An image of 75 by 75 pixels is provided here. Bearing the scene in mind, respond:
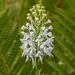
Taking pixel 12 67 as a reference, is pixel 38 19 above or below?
above

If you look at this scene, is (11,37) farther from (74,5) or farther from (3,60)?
(74,5)

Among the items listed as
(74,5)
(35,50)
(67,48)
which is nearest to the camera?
(35,50)

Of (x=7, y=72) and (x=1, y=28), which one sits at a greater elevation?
(x=1, y=28)

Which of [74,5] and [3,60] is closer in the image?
[3,60]

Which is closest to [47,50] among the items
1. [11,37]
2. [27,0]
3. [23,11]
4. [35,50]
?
[35,50]

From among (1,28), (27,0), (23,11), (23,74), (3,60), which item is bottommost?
(23,74)

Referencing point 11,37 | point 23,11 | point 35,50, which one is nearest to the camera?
point 35,50

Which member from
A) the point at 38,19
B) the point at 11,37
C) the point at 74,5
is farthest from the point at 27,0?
the point at 38,19

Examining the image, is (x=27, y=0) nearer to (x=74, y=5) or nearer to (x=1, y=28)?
(x=74, y=5)

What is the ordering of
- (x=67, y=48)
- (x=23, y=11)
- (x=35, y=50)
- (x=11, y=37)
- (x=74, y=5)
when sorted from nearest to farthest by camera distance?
(x=35, y=50), (x=11, y=37), (x=67, y=48), (x=74, y=5), (x=23, y=11)
